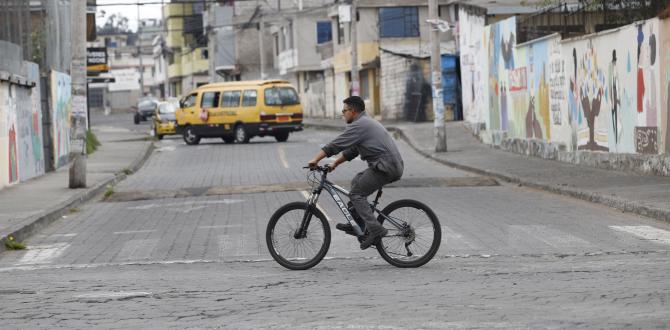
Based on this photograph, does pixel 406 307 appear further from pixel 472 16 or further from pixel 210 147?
pixel 210 147

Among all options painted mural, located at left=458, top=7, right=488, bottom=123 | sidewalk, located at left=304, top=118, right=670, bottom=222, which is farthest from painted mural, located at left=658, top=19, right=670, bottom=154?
painted mural, located at left=458, top=7, right=488, bottom=123

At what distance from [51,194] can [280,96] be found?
20.9 meters

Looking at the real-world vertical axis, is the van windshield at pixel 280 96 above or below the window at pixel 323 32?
below

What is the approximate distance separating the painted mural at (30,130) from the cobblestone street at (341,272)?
5758 millimetres

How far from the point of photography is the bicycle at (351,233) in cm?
1195

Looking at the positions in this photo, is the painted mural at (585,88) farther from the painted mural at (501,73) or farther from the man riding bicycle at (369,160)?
the man riding bicycle at (369,160)

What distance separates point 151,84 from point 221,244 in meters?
134

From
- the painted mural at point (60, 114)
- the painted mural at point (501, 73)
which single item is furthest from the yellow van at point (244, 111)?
the painted mural at point (501, 73)

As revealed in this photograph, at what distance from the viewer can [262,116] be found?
4281 cm

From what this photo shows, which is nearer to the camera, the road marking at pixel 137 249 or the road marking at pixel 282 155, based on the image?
the road marking at pixel 137 249

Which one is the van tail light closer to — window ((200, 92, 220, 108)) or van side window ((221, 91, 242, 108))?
van side window ((221, 91, 242, 108))

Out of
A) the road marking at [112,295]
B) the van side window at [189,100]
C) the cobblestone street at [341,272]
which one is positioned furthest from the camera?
the van side window at [189,100]

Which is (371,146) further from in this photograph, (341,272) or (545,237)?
(545,237)

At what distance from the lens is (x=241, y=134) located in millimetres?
43250
